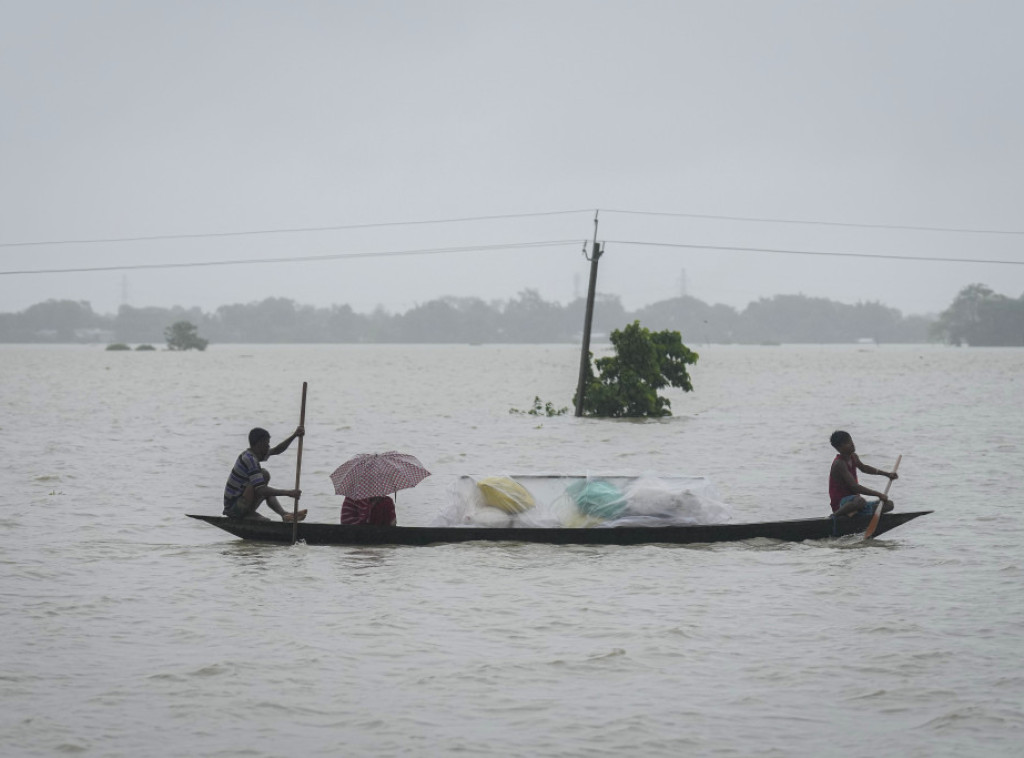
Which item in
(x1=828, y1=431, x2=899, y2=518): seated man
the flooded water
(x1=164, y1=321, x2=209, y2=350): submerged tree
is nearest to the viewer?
the flooded water

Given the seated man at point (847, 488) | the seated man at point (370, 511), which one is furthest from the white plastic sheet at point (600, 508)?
the seated man at point (847, 488)

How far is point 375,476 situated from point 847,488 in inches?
215

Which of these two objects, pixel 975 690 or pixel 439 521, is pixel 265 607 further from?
pixel 975 690

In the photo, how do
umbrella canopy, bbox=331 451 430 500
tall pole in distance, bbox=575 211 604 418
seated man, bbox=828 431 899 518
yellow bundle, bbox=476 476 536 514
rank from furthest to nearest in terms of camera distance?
tall pole in distance, bbox=575 211 604 418 < yellow bundle, bbox=476 476 536 514 < seated man, bbox=828 431 899 518 < umbrella canopy, bbox=331 451 430 500

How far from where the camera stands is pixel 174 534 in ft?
50.6

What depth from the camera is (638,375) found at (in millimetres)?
37250

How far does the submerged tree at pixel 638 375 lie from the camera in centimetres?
3650

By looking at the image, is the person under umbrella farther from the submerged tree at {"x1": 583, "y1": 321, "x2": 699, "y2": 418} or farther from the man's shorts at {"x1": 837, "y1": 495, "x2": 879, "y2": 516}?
the submerged tree at {"x1": 583, "y1": 321, "x2": 699, "y2": 418}

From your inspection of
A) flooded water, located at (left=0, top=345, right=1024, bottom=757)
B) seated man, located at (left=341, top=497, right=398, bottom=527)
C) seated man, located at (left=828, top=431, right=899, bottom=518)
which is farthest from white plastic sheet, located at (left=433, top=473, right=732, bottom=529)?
seated man, located at (left=828, top=431, right=899, bottom=518)

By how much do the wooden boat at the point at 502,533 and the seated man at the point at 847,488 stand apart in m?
0.15

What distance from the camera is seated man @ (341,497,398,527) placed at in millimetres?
13609

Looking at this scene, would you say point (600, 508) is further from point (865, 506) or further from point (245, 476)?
point (245, 476)

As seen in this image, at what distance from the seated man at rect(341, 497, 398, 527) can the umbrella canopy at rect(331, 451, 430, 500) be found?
16 cm

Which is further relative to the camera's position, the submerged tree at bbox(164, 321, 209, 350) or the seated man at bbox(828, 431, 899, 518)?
the submerged tree at bbox(164, 321, 209, 350)
